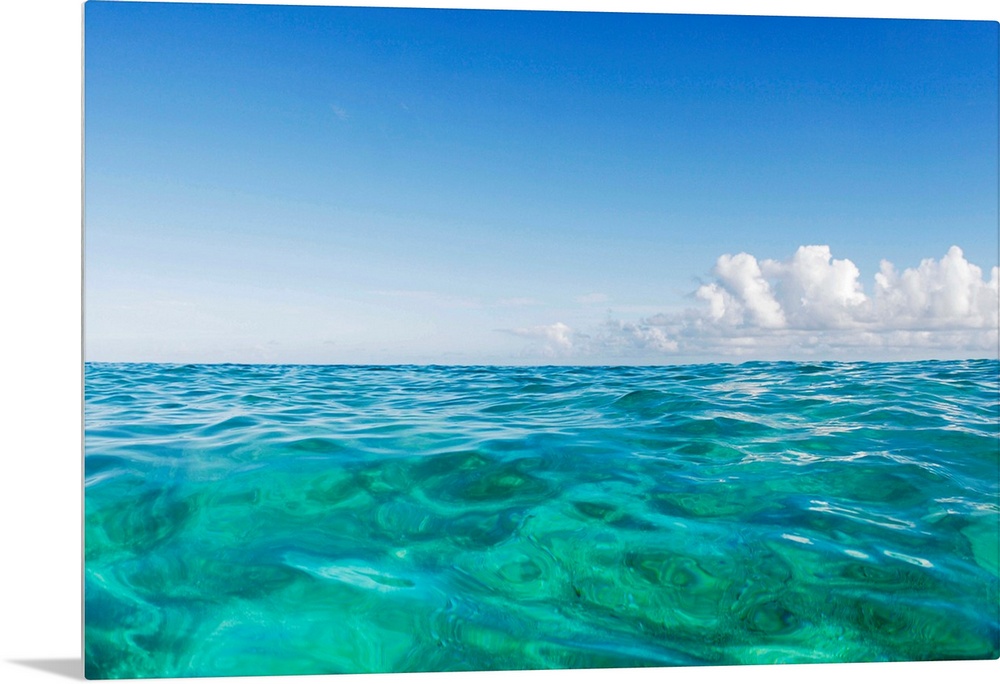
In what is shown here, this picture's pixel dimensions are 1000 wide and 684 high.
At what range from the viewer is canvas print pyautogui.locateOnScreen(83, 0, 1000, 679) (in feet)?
12.6

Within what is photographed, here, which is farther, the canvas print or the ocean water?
the canvas print

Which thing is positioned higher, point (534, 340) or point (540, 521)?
point (534, 340)

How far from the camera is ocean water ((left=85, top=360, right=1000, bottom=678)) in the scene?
371 cm

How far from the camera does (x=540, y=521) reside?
407cm

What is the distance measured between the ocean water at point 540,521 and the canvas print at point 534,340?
0.06ft

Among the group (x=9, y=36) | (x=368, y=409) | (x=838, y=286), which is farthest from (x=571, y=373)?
(x=9, y=36)

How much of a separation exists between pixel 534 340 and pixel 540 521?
1.06 metres

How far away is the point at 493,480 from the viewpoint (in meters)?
4.18

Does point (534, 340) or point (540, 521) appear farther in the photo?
point (534, 340)

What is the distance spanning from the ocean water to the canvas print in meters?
0.02

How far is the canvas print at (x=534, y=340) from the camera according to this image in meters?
3.83

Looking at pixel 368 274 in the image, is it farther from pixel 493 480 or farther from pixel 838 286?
pixel 838 286

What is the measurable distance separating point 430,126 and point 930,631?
3948 millimetres

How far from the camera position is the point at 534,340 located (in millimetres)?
4434
